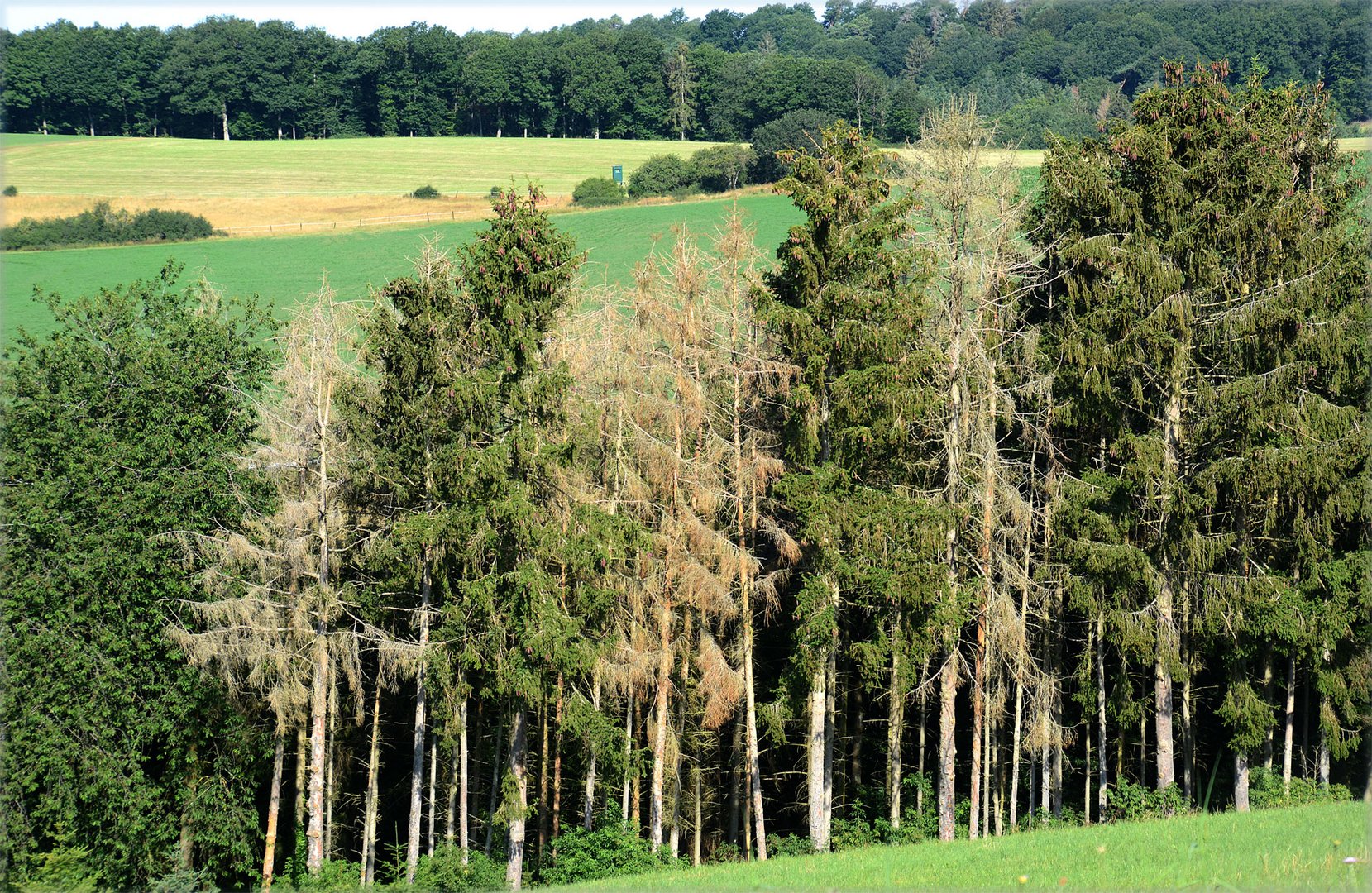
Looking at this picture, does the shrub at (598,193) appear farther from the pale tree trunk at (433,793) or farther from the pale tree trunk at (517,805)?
the pale tree trunk at (517,805)

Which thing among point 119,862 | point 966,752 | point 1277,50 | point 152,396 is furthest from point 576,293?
point 1277,50

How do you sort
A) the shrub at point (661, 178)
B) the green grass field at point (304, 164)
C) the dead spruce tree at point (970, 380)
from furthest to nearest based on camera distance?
the shrub at point (661, 178) < the green grass field at point (304, 164) < the dead spruce tree at point (970, 380)

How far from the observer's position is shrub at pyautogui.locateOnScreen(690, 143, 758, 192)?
64812 millimetres

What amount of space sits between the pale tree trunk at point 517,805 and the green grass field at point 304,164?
145 feet

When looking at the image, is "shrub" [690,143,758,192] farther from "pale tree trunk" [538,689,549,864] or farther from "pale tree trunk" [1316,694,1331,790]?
"pale tree trunk" [1316,694,1331,790]

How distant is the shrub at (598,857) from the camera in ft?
74.5

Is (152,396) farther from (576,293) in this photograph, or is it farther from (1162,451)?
(1162,451)

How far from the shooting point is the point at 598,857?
910 inches

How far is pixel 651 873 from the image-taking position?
21344mm

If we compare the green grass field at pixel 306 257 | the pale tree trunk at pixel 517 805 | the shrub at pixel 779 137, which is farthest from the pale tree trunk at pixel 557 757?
the shrub at pixel 779 137

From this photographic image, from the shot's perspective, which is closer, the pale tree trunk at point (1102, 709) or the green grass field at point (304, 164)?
the pale tree trunk at point (1102, 709)

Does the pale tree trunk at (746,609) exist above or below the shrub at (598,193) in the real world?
below

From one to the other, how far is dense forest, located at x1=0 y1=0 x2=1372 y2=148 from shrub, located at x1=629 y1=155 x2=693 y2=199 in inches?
152

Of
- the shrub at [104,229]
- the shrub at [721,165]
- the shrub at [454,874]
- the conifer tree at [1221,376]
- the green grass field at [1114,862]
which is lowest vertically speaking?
the shrub at [454,874]
